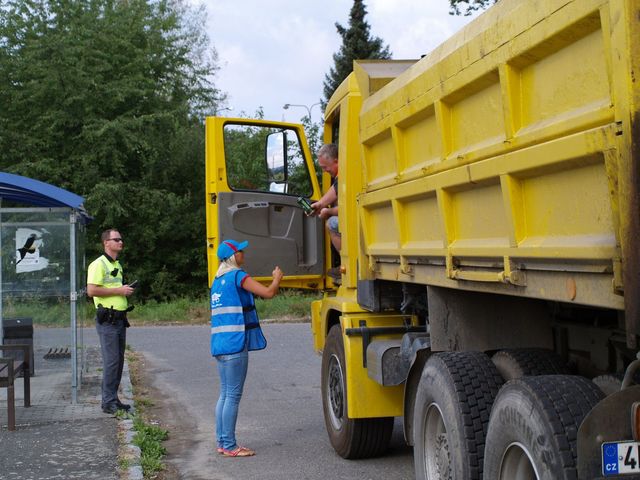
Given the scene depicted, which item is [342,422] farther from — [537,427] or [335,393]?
[537,427]

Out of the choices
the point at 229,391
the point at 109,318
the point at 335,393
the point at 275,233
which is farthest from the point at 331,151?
the point at 109,318

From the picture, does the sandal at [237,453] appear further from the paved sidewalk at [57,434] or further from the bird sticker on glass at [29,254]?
the bird sticker on glass at [29,254]

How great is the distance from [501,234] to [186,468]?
3913mm

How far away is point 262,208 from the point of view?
777cm

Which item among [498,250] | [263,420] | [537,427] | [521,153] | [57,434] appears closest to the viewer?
[537,427]

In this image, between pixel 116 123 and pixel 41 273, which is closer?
pixel 41 273

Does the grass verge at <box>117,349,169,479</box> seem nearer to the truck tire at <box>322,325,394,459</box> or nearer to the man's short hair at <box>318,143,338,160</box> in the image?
the truck tire at <box>322,325,394,459</box>

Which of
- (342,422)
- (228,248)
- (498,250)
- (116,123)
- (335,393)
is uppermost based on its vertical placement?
(116,123)

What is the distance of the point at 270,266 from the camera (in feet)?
25.6

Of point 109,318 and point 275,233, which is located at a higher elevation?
point 275,233

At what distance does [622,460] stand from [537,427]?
14.4 inches

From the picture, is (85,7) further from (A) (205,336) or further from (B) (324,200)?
(B) (324,200)

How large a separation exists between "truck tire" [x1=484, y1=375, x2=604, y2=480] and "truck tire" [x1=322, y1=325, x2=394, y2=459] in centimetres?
285

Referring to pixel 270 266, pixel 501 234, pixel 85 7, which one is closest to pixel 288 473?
pixel 270 266
